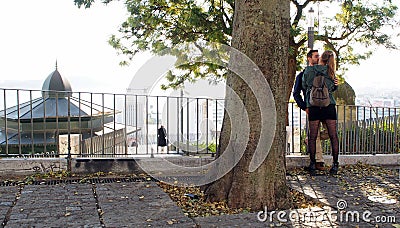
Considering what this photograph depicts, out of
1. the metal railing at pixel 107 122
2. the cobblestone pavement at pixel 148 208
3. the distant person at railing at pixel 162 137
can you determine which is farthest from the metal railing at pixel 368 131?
the cobblestone pavement at pixel 148 208

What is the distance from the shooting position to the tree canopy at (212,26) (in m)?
12.9

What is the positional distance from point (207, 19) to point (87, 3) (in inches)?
265

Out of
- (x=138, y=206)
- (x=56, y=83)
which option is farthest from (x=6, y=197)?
(x=56, y=83)

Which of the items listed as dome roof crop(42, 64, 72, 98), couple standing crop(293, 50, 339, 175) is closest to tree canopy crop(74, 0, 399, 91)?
dome roof crop(42, 64, 72, 98)

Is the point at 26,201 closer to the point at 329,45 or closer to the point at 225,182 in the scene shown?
the point at 225,182

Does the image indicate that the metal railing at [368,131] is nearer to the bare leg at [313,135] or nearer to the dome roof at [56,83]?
the bare leg at [313,135]

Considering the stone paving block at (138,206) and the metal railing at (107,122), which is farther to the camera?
the metal railing at (107,122)

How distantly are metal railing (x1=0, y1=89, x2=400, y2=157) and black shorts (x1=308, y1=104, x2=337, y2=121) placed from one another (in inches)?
53.0

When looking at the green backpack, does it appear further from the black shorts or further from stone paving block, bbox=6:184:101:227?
stone paving block, bbox=6:184:101:227

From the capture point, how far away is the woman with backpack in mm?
5812

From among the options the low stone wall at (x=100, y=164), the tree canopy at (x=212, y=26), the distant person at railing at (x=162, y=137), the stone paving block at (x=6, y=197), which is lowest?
the stone paving block at (x=6, y=197)

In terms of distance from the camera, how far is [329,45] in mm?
14812

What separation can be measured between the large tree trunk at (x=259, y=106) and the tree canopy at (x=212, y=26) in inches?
308

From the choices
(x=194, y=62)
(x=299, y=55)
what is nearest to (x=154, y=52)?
(x=194, y=62)
